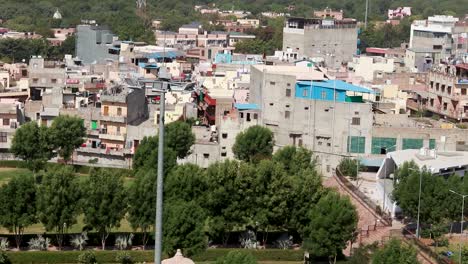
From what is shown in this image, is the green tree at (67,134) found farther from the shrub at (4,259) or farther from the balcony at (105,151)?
the shrub at (4,259)

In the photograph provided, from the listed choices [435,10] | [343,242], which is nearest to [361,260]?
[343,242]

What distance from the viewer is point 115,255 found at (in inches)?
1180

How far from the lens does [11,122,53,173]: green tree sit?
41688 mm

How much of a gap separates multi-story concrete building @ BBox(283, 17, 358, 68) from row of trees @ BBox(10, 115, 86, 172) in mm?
24547

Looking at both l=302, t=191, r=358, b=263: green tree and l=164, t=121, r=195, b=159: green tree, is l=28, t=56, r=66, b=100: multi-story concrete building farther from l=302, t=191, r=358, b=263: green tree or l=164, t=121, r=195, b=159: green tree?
l=302, t=191, r=358, b=263: green tree

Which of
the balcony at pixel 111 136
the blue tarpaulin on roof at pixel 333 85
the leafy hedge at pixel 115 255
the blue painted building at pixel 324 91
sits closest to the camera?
the leafy hedge at pixel 115 255

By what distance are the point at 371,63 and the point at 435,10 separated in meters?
61.4

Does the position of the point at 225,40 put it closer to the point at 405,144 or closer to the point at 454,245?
the point at 405,144

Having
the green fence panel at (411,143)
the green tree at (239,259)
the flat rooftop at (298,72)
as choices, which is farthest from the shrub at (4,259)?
the green fence panel at (411,143)

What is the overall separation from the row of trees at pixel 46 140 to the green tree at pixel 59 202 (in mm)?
10079

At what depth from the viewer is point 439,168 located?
33938mm

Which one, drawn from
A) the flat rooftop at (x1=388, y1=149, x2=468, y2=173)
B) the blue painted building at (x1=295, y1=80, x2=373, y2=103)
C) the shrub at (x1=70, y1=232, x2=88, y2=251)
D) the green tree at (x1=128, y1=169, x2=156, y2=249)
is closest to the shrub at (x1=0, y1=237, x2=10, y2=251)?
the shrub at (x1=70, y1=232, x2=88, y2=251)

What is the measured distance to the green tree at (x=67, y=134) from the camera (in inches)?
1673

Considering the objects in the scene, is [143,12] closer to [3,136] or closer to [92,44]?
[92,44]
